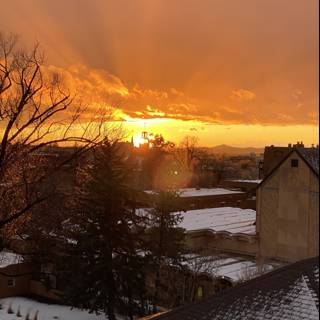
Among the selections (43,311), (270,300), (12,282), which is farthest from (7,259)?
(270,300)

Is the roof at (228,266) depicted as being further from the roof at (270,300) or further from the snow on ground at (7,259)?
the roof at (270,300)

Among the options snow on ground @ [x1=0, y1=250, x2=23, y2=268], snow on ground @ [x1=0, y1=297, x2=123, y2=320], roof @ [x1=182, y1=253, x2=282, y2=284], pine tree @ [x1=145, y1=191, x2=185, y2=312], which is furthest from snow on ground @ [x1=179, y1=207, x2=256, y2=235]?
snow on ground @ [x1=0, y1=250, x2=23, y2=268]

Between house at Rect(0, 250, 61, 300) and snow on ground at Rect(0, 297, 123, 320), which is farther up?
house at Rect(0, 250, 61, 300)

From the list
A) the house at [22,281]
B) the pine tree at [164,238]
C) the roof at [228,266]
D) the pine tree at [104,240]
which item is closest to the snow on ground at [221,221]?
the roof at [228,266]

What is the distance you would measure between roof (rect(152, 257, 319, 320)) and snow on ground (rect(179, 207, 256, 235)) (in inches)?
766

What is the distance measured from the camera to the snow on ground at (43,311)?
2302cm

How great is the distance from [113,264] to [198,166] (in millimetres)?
54619

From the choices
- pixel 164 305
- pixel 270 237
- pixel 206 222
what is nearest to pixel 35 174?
pixel 164 305

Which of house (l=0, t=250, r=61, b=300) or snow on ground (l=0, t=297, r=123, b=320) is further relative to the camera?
house (l=0, t=250, r=61, b=300)

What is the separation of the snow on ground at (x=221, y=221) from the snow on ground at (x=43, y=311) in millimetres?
8602

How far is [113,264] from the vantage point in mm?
21016

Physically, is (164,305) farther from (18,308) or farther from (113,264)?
(18,308)

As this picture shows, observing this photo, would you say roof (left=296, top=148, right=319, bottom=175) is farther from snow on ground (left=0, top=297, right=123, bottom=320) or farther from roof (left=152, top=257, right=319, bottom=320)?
snow on ground (left=0, top=297, right=123, bottom=320)

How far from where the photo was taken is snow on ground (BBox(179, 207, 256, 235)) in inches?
1156
